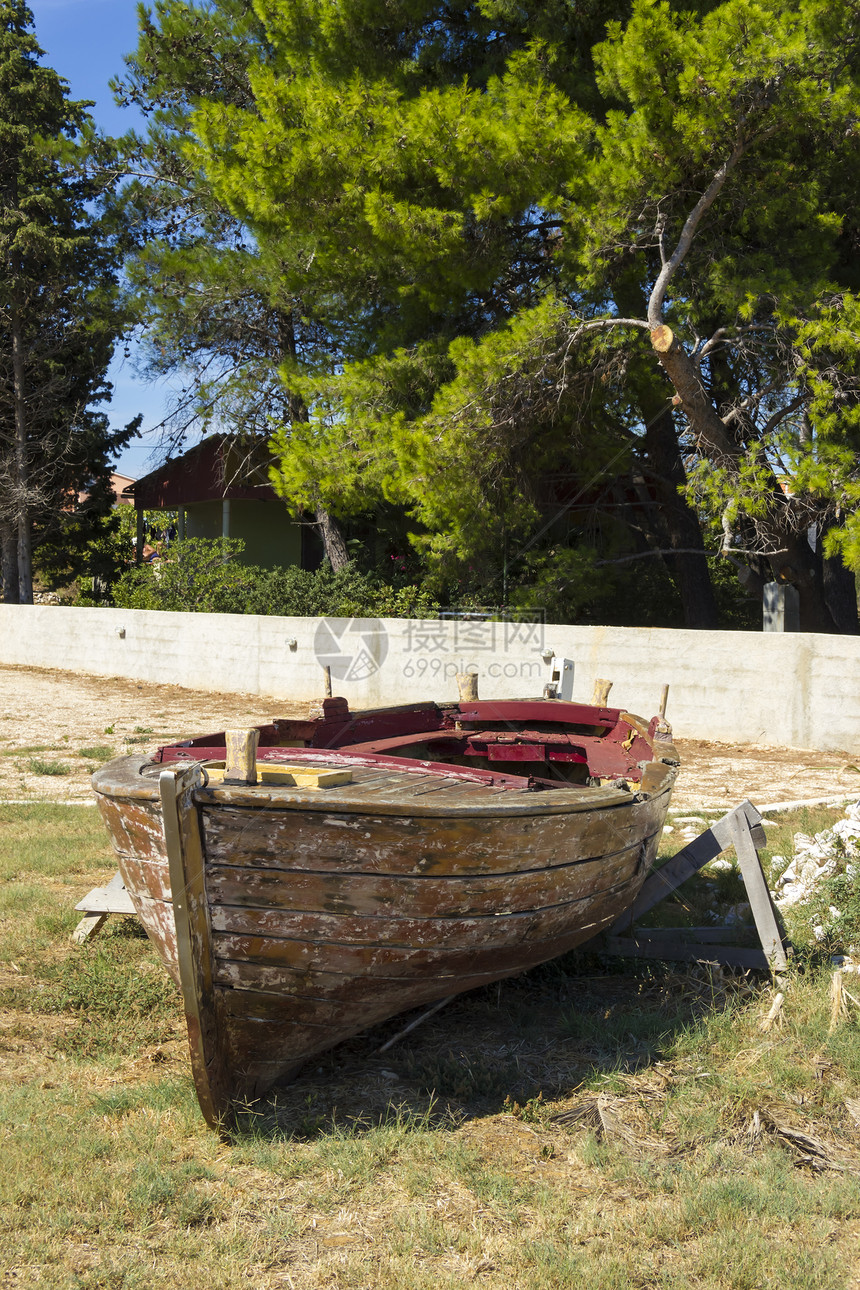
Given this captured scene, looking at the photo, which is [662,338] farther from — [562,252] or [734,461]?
[562,252]

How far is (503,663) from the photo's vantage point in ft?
42.5

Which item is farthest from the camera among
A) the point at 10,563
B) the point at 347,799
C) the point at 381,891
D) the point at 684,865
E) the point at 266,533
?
the point at 10,563

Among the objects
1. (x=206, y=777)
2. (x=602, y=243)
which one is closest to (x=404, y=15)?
(x=602, y=243)

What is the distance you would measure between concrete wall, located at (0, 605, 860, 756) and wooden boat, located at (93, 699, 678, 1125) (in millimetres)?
7425

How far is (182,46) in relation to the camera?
17.2 meters

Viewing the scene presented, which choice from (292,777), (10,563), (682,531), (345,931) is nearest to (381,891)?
(345,931)

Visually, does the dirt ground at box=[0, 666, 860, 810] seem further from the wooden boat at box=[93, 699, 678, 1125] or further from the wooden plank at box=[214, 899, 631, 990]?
the wooden plank at box=[214, 899, 631, 990]

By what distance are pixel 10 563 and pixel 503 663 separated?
17454mm

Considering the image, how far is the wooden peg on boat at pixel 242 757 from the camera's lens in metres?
3.25

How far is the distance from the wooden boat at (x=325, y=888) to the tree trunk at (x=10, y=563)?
23460 millimetres

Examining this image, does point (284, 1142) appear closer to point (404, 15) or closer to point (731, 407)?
point (731, 407)

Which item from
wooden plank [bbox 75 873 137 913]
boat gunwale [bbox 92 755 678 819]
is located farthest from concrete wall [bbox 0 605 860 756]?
wooden plank [bbox 75 873 137 913]

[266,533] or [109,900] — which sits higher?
[266,533]

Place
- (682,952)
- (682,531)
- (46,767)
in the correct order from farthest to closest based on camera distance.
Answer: (682,531) < (46,767) < (682,952)
